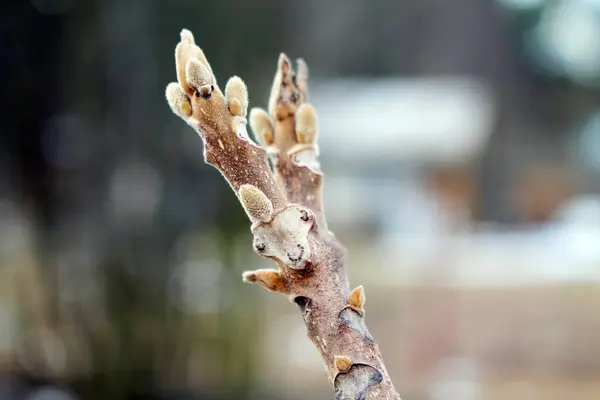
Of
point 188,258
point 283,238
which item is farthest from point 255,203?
point 188,258

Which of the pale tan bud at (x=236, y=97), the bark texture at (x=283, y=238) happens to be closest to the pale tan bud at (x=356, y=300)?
the bark texture at (x=283, y=238)

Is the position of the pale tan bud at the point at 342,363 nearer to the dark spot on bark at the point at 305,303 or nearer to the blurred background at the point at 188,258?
the dark spot on bark at the point at 305,303

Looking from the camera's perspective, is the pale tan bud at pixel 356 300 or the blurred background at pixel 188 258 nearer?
the pale tan bud at pixel 356 300

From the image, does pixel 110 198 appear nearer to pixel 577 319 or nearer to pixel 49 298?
pixel 49 298

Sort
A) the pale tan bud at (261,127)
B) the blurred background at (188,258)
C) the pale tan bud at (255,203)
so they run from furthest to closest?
the blurred background at (188,258)
the pale tan bud at (261,127)
the pale tan bud at (255,203)

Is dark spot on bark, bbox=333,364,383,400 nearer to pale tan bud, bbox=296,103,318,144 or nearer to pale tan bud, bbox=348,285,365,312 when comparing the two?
pale tan bud, bbox=348,285,365,312
